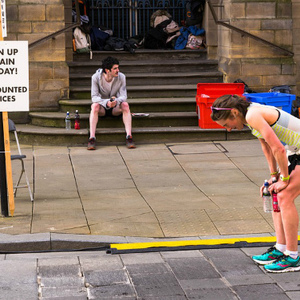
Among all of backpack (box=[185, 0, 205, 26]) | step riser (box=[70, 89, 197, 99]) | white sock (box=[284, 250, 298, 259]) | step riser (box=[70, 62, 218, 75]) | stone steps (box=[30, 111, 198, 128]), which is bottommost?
white sock (box=[284, 250, 298, 259])

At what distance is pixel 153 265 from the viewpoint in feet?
21.8

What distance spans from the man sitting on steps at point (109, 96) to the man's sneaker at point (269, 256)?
6.01 metres

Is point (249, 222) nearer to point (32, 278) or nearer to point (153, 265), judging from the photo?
point (153, 265)

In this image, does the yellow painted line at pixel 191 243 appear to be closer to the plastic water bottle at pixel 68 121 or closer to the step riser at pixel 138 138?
the step riser at pixel 138 138

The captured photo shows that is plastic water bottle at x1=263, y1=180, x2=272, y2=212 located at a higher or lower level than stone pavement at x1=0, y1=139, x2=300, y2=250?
higher

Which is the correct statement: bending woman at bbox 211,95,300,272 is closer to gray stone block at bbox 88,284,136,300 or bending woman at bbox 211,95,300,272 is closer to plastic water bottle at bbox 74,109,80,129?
gray stone block at bbox 88,284,136,300

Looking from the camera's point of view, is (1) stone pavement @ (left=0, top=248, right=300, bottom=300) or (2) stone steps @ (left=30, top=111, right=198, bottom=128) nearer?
(1) stone pavement @ (left=0, top=248, right=300, bottom=300)

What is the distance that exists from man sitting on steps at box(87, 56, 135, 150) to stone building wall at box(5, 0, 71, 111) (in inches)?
60.2

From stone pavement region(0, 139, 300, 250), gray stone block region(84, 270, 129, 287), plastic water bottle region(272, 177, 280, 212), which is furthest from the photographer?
stone pavement region(0, 139, 300, 250)

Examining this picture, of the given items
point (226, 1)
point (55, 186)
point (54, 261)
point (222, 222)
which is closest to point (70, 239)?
point (54, 261)

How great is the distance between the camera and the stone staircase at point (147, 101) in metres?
13.0

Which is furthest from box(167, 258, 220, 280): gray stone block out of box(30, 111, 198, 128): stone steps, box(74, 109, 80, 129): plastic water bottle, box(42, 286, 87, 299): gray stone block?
box(30, 111, 198, 128): stone steps

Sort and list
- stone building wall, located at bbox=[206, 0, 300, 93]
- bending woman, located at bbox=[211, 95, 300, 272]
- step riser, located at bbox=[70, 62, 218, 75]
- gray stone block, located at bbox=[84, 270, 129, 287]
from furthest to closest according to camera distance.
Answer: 1. step riser, located at bbox=[70, 62, 218, 75]
2. stone building wall, located at bbox=[206, 0, 300, 93]
3. gray stone block, located at bbox=[84, 270, 129, 287]
4. bending woman, located at bbox=[211, 95, 300, 272]

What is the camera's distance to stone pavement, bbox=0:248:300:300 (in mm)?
5867
